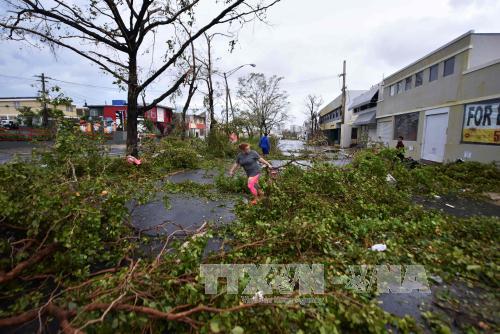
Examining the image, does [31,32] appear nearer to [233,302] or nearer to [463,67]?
[233,302]

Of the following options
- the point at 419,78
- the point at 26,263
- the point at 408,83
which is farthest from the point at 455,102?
the point at 26,263

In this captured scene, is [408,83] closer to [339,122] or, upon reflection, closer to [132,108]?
[132,108]

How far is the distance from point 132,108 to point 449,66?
16.2 metres

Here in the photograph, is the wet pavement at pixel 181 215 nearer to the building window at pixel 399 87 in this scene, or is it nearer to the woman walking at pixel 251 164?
the woman walking at pixel 251 164

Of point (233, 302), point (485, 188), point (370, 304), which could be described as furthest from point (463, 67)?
point (233, 302)

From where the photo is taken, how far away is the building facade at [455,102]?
33.1ft

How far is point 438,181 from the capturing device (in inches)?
316

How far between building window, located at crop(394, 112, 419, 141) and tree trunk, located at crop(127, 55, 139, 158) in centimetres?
1678

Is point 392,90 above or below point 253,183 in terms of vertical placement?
above

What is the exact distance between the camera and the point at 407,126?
57.4 ft

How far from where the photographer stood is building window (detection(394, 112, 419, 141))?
16297 millimetres

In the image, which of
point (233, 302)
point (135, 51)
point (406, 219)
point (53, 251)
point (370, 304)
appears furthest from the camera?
point (135, 51)

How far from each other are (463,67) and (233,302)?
618 inches

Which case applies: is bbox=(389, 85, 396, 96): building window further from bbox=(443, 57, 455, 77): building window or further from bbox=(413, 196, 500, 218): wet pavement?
bbox=(413, 196, 500, 218): wet pavement
